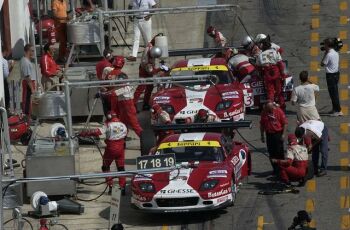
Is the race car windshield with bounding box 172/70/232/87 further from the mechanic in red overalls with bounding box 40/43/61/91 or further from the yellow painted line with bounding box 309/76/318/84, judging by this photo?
the yellow painted line with bounding box 309/76/318/84

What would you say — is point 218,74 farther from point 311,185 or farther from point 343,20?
point 343,20

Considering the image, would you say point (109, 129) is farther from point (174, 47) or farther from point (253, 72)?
point (174, 47)

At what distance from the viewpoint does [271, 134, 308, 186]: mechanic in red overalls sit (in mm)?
22609

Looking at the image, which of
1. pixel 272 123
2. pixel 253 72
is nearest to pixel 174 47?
pixel 253 72

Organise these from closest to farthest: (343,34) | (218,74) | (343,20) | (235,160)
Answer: (235,160) < (218,74) < (343,34) < (343,20)

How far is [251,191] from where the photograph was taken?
23156 mm

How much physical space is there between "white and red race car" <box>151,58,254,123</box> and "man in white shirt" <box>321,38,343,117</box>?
5.69 ft

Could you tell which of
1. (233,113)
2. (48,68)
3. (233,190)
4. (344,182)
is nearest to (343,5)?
(48,68)

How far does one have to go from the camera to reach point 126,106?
2584cm

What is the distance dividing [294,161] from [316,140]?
32.6 inches

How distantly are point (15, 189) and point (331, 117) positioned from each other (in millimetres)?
12258

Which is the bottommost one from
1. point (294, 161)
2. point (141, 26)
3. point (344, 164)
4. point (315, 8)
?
point (344, 164)

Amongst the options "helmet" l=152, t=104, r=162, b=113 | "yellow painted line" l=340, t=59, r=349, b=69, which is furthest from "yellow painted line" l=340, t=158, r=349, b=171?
"yellow painted line" l=340, t=59, r=349, b=69

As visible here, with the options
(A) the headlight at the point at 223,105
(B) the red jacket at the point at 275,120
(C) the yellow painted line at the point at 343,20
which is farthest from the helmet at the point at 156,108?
(C) the yellow painted line at the point at 343,20
